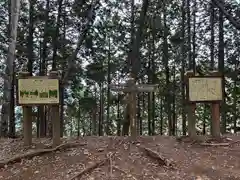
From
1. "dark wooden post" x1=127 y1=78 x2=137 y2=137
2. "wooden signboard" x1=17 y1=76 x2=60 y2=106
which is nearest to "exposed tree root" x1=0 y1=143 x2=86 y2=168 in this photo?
"wooden signboard" x1=17 y1=76 x2=60 y2=106

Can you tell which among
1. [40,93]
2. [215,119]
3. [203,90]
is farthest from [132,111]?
[40,93]

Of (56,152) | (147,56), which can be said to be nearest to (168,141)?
(56,152)

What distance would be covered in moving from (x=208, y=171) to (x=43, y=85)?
3880 mm

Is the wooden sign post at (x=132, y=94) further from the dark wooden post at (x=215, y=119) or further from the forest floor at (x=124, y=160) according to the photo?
the dark wooden post at (x=215, y=119)

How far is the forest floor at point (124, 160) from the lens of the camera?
20.7ft

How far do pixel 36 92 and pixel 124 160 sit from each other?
247 cm

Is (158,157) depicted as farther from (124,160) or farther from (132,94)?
(132,94)

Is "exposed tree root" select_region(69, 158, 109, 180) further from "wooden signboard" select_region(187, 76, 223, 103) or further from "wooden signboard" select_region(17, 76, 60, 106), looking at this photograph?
"wooden signboard" select_region(187, 76, 223, 103)

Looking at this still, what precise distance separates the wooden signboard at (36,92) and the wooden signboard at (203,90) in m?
3.08

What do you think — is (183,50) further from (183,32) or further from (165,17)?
(165,17)

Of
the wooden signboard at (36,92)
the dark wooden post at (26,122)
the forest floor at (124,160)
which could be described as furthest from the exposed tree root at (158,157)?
the dark wooden post at (26,122)

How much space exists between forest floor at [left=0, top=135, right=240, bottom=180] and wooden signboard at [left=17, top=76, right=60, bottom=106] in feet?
3.35

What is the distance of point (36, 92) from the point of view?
301 inches

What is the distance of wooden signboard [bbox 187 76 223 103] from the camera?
8.14m
